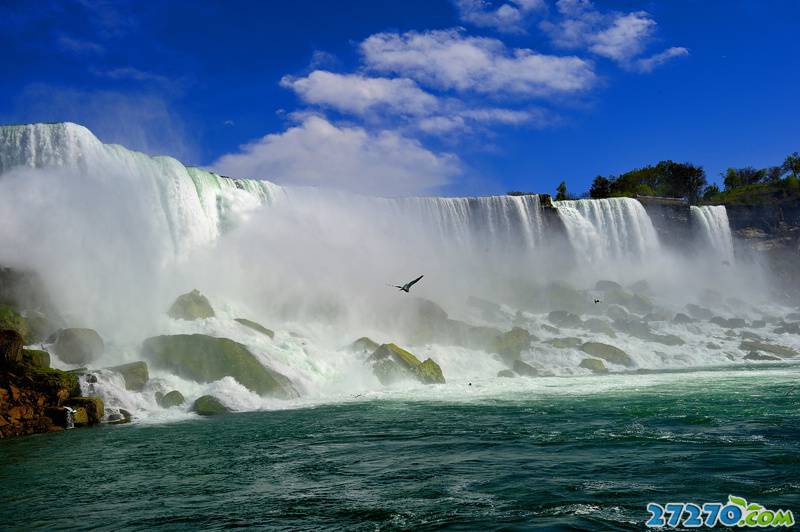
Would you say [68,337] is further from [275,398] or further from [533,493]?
[533,493]

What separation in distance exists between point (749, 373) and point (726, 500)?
56.2 feet

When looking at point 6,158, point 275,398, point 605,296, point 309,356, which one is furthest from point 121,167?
point 605,296

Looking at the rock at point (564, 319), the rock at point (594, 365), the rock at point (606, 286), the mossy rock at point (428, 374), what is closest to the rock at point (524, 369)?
the rock at point (594, 365)

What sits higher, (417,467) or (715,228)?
(715,228)

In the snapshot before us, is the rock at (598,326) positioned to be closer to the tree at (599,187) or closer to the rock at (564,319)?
the rock at (564,319)

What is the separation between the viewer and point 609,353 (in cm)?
2750

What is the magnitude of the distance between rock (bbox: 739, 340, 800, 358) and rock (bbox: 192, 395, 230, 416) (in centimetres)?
2526

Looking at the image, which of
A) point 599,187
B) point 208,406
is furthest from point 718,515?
point 599,187

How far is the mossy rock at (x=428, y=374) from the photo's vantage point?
70.1ft

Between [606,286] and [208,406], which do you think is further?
[606,286]

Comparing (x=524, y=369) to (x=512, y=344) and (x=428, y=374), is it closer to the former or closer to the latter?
(x=512, y=344)

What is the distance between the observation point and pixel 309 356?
2189 cm

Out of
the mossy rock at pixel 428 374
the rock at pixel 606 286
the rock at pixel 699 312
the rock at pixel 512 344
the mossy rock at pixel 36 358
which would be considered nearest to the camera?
the mossy rock at pixel 36 358

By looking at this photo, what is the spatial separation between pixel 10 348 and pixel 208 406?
4.75m
